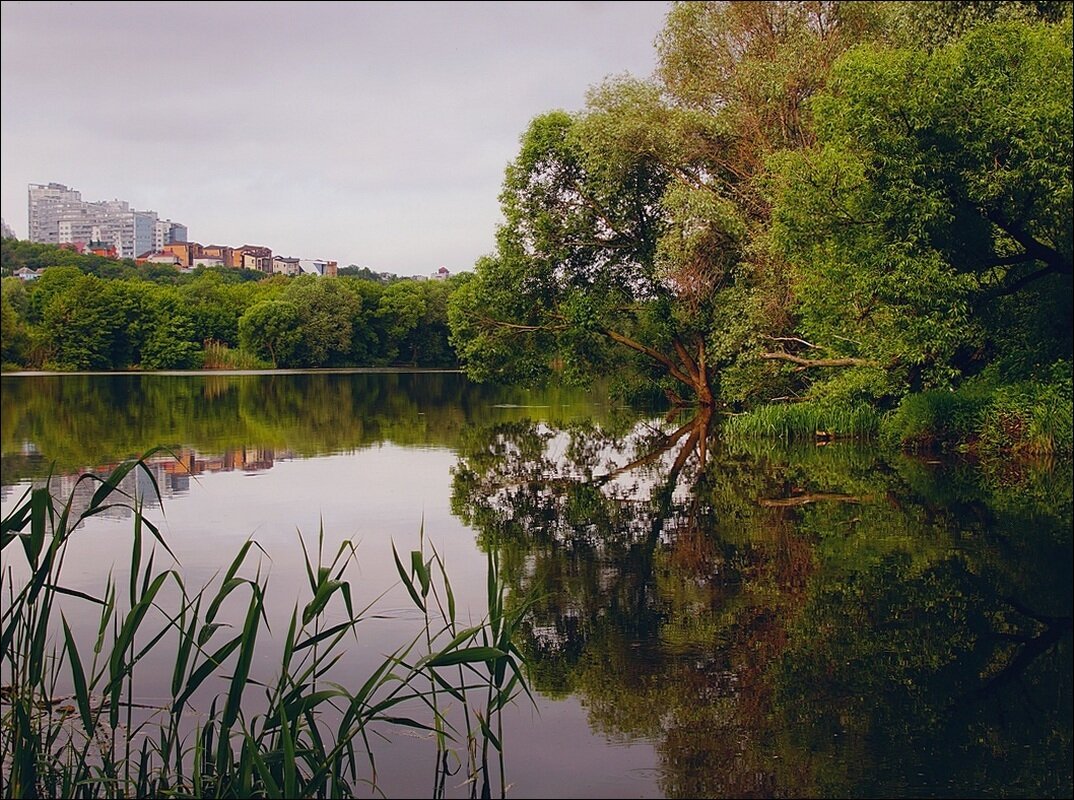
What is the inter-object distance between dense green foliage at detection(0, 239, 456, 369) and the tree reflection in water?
17.6ft

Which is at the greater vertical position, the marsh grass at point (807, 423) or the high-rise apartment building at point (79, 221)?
the high-rise apartment building at point (79, 221)

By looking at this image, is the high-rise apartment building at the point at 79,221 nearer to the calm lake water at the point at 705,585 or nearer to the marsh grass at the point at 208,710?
the calm lake water at the point at 705,585

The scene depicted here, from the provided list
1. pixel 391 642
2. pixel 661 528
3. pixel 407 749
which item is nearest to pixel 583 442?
pixel 661 528

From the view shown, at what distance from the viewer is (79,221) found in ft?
61.8

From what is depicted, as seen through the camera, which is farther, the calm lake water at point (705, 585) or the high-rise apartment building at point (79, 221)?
the high-rise apartment building at point (79, 221)

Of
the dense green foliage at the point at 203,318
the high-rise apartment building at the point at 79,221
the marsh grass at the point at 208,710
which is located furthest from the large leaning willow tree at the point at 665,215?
the marsh grass at the point at 208,710

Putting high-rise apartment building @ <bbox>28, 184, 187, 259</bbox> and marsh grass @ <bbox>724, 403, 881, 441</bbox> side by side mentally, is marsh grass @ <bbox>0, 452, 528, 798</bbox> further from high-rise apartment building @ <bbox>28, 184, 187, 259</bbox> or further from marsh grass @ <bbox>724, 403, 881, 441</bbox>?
marsh grass @ <bbox>724, 403, 881, 441</bbox>

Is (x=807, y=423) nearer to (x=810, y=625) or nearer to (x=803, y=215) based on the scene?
(x=803, y=215)

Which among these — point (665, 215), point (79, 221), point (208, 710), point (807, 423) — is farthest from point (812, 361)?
point (208, 710)

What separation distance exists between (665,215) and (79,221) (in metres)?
14.8

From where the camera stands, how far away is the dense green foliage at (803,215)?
52.5 feet

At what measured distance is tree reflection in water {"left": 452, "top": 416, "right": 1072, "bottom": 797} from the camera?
4641 mm

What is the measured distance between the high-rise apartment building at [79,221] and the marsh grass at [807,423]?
491 inches

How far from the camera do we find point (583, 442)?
20.9 metres
